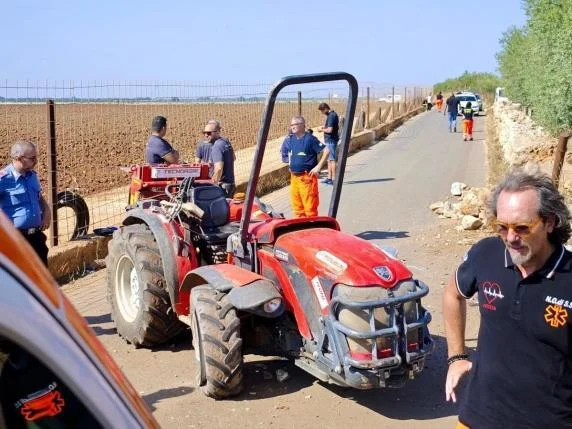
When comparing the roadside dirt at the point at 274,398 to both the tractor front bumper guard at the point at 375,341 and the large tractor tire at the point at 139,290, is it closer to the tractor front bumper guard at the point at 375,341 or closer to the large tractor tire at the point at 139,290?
the large tractor tire at the point at 139,290

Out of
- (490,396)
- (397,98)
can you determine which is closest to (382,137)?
(397,98)

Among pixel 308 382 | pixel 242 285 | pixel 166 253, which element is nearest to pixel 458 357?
pixel 242 285

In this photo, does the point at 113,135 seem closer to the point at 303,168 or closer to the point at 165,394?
the point at 303,168

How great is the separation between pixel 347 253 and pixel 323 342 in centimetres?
61

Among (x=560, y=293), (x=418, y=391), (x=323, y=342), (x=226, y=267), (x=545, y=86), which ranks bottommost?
(x=418, y=391)

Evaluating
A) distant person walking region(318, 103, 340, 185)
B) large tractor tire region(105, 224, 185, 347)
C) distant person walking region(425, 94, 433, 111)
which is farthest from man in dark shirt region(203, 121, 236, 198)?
distant person walking region(425, 94, 433, 111)

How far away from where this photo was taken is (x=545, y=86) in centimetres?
2019

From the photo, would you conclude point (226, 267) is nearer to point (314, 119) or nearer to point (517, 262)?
point (517, 262)

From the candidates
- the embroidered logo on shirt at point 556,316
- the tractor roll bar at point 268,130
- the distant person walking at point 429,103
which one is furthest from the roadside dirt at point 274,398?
the distant person walking at point 429,103

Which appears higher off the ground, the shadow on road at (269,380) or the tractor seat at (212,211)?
the tractor seat at (212,211)

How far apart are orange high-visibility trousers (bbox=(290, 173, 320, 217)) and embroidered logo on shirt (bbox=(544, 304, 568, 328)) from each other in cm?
732

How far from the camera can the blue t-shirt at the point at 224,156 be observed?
10.1 m

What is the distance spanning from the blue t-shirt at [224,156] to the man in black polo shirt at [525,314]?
7.31m

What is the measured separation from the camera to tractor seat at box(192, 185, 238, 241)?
6.36 metres
